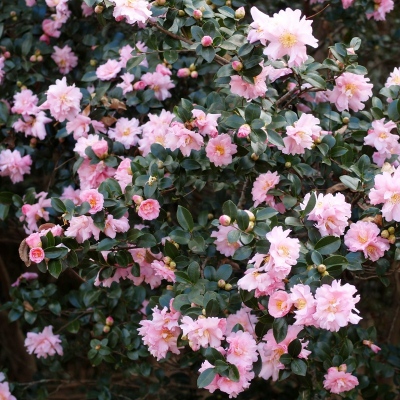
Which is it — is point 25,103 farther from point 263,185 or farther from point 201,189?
point 263,185

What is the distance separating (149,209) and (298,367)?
1.70 ft

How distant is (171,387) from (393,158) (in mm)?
1198

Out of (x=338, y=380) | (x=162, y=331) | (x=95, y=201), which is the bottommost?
(x=338, y=380)

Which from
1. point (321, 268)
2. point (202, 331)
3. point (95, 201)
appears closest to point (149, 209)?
point (95, 201)

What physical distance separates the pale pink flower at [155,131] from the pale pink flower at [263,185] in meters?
0.31

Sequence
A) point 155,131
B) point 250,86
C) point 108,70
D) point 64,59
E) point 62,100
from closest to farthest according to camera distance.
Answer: point 250,86 < point 155,131 < point 62,100 < point 108,70 < point 64,59

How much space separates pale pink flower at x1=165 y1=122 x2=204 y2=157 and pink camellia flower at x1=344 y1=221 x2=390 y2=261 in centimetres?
42

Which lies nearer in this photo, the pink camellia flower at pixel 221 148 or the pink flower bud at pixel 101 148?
the pink camellia flower at pixel 221 148

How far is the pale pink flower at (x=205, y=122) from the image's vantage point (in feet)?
5.91

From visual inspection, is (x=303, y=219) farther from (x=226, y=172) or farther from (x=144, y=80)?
(x=144, y=80)

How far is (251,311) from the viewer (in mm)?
1870

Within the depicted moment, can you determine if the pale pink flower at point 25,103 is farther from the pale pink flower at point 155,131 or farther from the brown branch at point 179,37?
the brown branch at point 179,37

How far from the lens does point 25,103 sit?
2.34 m

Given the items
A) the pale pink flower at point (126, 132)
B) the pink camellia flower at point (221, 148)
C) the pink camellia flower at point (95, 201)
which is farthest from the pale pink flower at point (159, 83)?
the pink camellia flower at point (95, 201)
